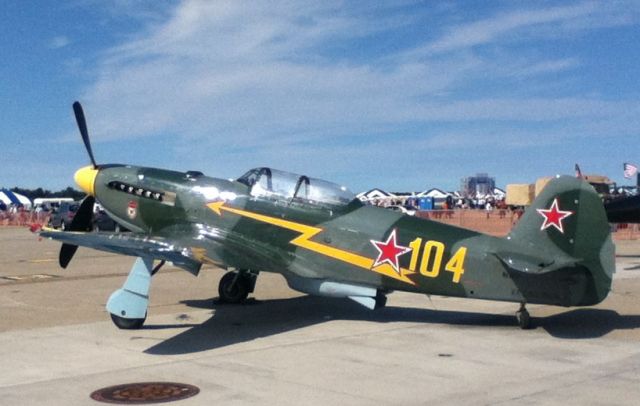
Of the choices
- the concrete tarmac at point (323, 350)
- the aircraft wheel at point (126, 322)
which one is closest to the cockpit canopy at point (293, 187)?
the concrete tarmac at point (323, 350)

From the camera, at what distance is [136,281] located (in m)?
9.93

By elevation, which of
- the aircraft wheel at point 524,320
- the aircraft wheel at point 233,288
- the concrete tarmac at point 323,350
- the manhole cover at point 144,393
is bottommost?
the manhole cover at point 144,393

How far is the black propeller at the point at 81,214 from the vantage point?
12938 mm

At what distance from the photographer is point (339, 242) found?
10.7m

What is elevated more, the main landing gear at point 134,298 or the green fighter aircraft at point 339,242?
the green fighter aircraft at point 339,242

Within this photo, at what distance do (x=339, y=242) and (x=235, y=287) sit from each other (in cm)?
305

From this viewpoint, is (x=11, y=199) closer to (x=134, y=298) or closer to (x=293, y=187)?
(x=293, y=187)

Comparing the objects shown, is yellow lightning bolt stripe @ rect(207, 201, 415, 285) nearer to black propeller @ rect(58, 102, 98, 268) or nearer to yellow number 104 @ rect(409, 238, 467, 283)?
yellow number 104 @ rect(409, 238, 467, 283)

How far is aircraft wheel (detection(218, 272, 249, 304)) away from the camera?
1298 cm

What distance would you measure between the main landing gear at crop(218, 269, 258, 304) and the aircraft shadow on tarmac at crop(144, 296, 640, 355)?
7.6 inches

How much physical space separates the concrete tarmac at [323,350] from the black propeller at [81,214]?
807 mm

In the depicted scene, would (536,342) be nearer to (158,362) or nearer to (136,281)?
(158,362)

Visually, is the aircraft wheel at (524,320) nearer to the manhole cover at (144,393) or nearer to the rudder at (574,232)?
the rudder at (574,232)

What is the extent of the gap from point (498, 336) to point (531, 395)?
3.09m
